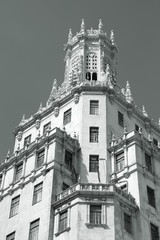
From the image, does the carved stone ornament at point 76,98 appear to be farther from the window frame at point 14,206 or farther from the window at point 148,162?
the window frame at point 14,206

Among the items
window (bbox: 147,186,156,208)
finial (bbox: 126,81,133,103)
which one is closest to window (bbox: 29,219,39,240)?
window (bbox: 147,186,156,208)

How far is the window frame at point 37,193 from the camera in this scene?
56000mm

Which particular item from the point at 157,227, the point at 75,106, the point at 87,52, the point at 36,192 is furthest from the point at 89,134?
the point at 87,52

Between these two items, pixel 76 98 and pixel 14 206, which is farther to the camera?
pixel 76 98

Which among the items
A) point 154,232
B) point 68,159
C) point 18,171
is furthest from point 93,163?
point 154,232

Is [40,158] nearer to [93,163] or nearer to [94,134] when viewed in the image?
[93,163]

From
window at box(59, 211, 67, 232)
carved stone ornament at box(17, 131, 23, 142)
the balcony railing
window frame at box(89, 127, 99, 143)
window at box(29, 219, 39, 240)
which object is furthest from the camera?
carved stone ornament at box(17, 131, 23, 142)

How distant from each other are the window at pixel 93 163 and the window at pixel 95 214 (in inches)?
374

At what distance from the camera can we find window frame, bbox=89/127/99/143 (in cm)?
6372

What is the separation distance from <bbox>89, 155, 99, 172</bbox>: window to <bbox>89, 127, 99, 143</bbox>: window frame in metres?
2.57

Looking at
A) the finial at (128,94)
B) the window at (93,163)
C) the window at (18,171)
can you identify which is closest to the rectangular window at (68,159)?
the window at (93,163)

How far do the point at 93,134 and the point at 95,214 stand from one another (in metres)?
15.4

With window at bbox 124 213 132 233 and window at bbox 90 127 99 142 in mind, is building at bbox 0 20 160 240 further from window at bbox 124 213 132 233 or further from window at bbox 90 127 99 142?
window at bbox 124 213 132 233

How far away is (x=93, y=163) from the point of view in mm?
61250
